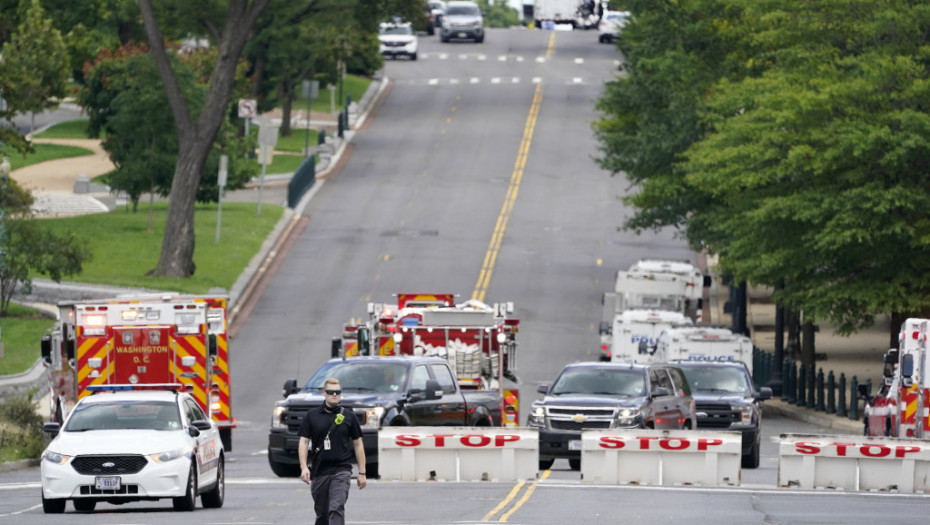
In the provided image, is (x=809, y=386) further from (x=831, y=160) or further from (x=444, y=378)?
(x=444, y=378)

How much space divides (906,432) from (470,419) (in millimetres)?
8528

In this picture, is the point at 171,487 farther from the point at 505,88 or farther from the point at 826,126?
the point at 505,88

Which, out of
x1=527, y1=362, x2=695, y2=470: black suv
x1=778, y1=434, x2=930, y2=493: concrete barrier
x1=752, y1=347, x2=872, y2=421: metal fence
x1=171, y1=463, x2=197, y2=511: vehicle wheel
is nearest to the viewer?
x1=171, y1=463, x2=197, y2=511: vehicle wheel

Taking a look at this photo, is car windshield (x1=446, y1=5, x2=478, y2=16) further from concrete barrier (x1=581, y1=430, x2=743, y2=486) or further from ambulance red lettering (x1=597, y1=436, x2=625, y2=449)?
ambulance red lettering (x1=597, y1=436, x2=625, y2=449)

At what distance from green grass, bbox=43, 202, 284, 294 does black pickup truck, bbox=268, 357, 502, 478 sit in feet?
80.4

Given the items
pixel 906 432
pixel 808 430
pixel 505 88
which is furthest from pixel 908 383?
pixel 505 88

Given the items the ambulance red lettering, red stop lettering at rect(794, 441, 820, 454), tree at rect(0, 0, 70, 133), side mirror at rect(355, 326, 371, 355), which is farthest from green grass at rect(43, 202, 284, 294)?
red stop lettering at rect(794, 441, 820, 454)

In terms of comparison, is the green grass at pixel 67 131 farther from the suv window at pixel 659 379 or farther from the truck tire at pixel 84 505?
the truck tire at pixel 84 505

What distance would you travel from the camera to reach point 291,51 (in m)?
83.1

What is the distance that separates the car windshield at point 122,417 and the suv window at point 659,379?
918 centimetres

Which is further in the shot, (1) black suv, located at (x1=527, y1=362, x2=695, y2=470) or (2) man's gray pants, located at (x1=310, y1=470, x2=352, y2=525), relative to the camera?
(1) black suv, located at (x1=527, y1=362, x2=695, y2=470)

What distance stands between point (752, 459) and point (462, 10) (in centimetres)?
8947

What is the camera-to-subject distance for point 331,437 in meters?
16.2

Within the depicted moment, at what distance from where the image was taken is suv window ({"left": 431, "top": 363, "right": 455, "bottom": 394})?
27.5 meters
